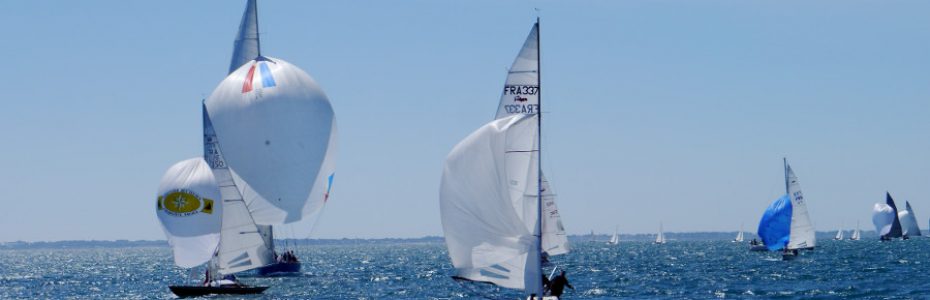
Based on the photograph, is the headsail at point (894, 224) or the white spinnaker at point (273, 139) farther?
the headsail at point (894, 224)

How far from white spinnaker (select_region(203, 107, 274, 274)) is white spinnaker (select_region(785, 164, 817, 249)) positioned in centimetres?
5358

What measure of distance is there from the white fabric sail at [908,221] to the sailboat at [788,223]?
94227 millimetres

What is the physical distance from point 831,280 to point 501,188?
35.3 m

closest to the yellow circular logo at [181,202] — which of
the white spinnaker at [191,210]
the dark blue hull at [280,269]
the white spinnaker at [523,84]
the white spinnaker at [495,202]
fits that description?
the white spinnaker at [191,210]

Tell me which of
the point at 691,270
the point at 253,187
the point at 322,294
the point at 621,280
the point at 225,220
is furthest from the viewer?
the point at 691,270

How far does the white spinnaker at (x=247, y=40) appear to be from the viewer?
220ft

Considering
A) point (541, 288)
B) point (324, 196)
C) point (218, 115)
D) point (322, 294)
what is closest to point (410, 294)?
point (322, 294)

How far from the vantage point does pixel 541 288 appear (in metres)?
30.7

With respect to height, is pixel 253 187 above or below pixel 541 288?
above

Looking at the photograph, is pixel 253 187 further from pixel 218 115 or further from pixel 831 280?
pixel 831 280

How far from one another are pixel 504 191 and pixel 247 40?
1580 inches

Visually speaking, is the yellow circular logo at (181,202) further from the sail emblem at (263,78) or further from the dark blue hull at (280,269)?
the dark blue hull at (280,269)

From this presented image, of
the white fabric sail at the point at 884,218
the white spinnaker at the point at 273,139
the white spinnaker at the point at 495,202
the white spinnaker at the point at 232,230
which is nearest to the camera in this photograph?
the white spinnaker at the point at 495,202

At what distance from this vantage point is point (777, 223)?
91.8m
